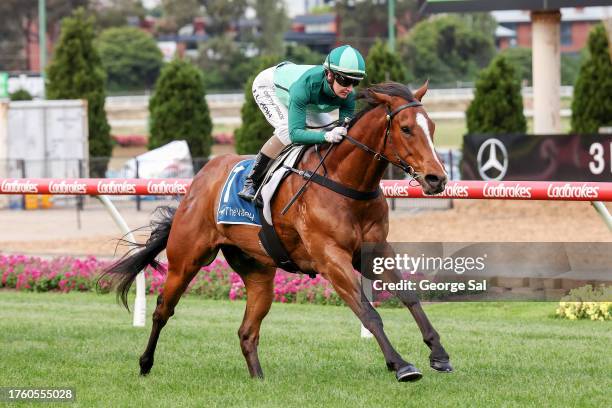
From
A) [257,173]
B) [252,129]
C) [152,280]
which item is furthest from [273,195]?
[252,129]

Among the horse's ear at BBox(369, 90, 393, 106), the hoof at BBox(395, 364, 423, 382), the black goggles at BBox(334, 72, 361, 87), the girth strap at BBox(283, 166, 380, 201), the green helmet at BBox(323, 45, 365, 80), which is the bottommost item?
the hoof at BBox(395, 364, 423, 382)

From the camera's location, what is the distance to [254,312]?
287 inches

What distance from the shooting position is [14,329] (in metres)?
9.15

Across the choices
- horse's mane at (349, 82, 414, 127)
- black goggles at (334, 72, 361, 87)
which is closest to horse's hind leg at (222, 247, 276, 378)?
horse's mane at (349, 82, 414, 127)

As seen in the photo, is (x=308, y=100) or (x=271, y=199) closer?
(x=308, y=100)

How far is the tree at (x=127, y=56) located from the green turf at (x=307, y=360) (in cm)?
7090

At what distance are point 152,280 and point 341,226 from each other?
662 cm

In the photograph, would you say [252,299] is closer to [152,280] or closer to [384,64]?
[152,280]

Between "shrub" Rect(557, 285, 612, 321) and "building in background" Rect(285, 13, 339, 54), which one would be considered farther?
"building in background" Rect(285, 13, 339, 54)

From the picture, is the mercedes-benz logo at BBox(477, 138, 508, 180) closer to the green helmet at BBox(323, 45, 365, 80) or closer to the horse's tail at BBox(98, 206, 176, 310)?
the horse's tail at BBox(98, 206, 176, 310)

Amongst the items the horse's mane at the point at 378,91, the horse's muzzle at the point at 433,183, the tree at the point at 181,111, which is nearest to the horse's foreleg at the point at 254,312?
the horse's mane at the point at 378,91

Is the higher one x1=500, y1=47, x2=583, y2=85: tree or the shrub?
x1=500, y1=47, x2=583, y2=85: tree

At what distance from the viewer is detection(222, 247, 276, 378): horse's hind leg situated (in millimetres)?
7148

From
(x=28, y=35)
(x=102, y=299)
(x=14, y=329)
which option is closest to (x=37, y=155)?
(x=102, y=299)
